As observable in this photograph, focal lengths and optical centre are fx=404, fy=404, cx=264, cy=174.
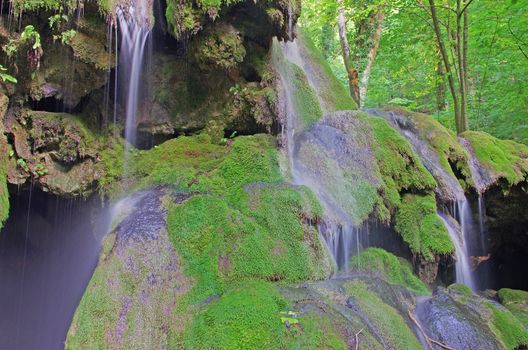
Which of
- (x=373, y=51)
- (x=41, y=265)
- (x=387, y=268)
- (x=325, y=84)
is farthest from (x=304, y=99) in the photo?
(x=373, y=51)

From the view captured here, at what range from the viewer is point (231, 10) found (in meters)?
5.91

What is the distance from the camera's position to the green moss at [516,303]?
19.0ft

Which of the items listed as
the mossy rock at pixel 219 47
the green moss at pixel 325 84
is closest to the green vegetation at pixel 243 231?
the mossy rock at pixel 219 47

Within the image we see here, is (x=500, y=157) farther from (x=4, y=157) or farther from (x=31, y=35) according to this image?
(x=4, y=157)

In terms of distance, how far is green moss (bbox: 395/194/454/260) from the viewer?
6.41m

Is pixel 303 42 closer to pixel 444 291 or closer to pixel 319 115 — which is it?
pixel 319 115

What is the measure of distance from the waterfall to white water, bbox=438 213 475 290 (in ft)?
17.7

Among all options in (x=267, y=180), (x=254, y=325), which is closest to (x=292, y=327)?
(x=254, y=325)

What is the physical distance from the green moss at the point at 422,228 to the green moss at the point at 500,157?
7.44 ft

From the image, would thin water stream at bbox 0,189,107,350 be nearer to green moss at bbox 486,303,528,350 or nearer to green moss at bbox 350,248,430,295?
green moss at bbox 350,248,430,295

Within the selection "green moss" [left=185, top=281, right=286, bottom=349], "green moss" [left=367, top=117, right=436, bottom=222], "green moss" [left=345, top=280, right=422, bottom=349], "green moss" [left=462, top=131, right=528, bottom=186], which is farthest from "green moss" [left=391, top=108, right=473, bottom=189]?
"green moss" [left=185, top=281, right=286, bottom=349]

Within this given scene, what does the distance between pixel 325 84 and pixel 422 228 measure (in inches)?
171

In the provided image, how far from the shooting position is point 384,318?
4.12m

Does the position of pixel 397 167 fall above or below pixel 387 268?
above
